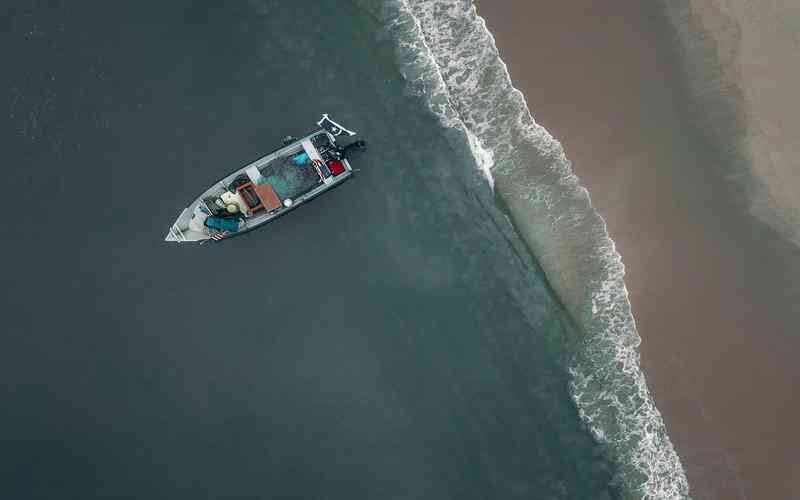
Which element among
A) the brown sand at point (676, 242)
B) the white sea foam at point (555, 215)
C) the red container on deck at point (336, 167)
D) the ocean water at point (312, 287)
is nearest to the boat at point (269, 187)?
the red container on deck at point (336, 167)

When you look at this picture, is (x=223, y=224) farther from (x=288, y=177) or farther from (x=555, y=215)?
(x=555, y=215)

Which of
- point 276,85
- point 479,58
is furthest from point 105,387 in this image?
point 479,58

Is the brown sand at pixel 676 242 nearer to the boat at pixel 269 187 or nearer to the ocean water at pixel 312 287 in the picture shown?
the ocean water at pixel 312 287

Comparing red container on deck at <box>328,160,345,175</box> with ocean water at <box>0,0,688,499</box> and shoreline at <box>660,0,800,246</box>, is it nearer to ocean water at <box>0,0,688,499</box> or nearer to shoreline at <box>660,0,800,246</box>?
ocean water at <box>0,0,688,499</box>

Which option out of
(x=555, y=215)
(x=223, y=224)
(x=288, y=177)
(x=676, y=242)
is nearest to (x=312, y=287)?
(x=223, y=224)

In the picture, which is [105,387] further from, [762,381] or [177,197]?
[762,381]

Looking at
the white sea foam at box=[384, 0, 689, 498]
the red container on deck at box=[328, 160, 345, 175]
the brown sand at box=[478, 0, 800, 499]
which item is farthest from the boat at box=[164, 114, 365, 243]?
the brown sand at box=[478, 0, 800, 499]
